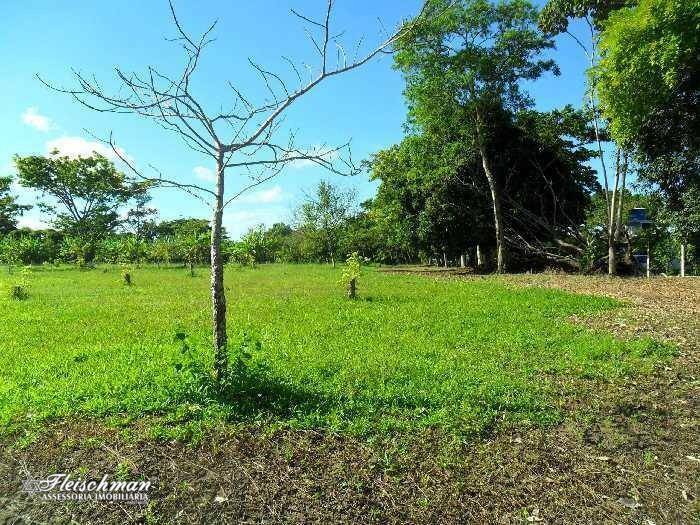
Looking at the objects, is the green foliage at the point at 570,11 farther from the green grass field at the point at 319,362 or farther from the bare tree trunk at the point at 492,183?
the green grass field at the point at 319,362

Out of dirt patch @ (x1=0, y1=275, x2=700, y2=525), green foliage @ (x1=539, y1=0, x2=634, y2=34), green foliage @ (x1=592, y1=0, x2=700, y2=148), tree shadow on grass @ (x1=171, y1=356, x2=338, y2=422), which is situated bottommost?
dirt patch @ (x1=0, y1=275, x2=700, y2=525)

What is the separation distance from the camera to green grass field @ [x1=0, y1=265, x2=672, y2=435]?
14.0 feet

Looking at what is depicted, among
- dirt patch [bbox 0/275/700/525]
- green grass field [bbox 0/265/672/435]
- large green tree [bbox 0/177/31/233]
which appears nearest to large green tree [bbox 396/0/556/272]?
green grass field [bbox 0/265/672/435]

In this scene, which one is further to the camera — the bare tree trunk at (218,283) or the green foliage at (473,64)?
the green foliage at (473,64)

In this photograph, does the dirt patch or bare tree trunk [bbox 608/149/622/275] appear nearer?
the dirt patch

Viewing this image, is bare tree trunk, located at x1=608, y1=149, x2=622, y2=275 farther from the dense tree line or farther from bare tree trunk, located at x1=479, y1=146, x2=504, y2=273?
bare tree trunk, located at x1=479, y1=146, x2=504, y2=273

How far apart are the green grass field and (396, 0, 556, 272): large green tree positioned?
36.0 feet

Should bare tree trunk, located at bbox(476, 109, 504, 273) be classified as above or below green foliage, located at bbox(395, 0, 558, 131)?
below

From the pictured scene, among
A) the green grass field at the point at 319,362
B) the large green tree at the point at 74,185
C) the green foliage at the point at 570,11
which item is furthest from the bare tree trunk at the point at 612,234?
the large green tree at the point at 74,185

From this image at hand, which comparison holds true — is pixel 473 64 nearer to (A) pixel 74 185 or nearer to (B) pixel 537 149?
(B) pixel 537 149

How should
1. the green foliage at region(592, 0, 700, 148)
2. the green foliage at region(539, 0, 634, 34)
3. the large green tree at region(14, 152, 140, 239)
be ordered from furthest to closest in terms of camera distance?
the large green tree at region(14, 152, 140, 239), the green foliage at region(539, 0, 634, 34), the green foliage at region(592, 0, 700, 148)

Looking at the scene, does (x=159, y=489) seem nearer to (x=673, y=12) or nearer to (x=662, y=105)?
(x=673, y=12)

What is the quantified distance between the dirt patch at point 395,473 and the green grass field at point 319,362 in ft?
1.03

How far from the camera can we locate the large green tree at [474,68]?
57.0 feet
